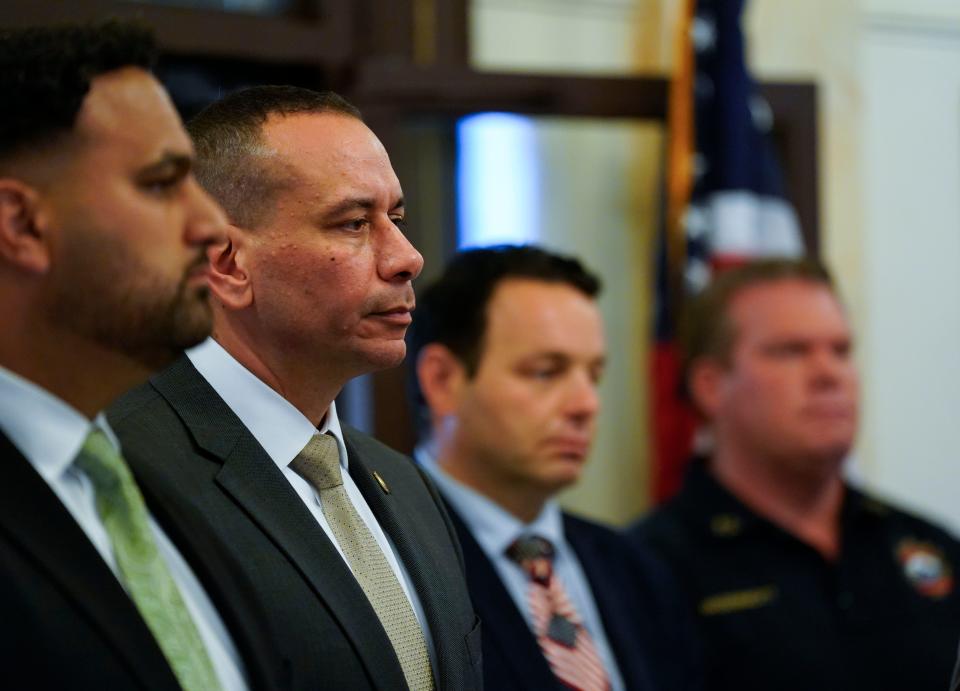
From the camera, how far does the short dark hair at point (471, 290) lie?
8.61 ft

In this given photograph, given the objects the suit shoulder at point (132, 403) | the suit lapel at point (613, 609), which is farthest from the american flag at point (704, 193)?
the suit shoulder at point (132, 403)

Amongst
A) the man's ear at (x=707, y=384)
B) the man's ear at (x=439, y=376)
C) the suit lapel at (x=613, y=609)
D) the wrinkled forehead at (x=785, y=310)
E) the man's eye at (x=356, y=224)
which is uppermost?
the man's eye at (x=356, y=224)

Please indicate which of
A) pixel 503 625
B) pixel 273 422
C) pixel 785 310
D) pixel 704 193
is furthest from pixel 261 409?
pixel 704 193

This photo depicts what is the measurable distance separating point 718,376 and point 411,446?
2.49 ft

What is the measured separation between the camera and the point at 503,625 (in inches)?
82.8

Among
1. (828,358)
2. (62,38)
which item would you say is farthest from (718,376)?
(62,38)

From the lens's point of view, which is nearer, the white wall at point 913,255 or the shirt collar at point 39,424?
the shirt collar at point 39,424

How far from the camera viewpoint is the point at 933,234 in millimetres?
4645

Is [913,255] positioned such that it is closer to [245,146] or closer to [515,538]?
[515,538]

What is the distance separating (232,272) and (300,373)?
0.12 meters

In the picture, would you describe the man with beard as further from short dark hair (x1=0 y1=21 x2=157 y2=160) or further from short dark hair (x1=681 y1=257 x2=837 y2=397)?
short dark hair (x1=0 y1=21 x2=157 y2=160)

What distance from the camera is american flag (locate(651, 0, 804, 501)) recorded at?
12.9 ft

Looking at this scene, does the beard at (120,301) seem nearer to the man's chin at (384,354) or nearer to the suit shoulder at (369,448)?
the man's chin at (384,354)

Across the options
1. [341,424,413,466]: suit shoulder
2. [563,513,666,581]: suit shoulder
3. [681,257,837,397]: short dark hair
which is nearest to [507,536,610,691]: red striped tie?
[563,513,666,581]: suit shoulder
